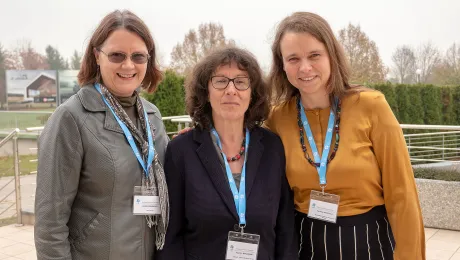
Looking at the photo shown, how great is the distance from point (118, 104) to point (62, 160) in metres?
0.38

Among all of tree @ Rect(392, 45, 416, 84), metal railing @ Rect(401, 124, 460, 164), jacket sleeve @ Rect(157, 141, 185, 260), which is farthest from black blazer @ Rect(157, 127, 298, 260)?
tree @ Rect(392, 45, 416, 84)

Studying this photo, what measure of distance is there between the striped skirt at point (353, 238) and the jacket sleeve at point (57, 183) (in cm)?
110

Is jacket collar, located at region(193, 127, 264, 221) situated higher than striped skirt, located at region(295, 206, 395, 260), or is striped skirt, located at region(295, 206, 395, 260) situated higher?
jacket collar, located at region(193, 127, 264, 221)

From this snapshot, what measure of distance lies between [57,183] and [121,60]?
610 millimetres

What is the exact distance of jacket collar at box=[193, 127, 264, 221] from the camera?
187 centimetres

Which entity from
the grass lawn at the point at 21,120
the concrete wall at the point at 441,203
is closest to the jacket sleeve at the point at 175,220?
the concrete wall at the point at 441,203

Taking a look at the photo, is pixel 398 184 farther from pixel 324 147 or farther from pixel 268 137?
pixel 268 137

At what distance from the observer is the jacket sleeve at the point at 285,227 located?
197 centimetres

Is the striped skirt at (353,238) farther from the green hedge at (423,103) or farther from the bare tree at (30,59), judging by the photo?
the bare tree at (30,59)

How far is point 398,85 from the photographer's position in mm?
16250

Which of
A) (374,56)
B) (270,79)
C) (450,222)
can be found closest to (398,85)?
(374,56)

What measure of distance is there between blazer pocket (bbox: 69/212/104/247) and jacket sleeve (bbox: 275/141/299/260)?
0.81m

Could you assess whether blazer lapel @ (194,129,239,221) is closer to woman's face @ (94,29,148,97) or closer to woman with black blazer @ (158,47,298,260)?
woman with black blazer @ (158,47,298,260)

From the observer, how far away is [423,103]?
673 inches
